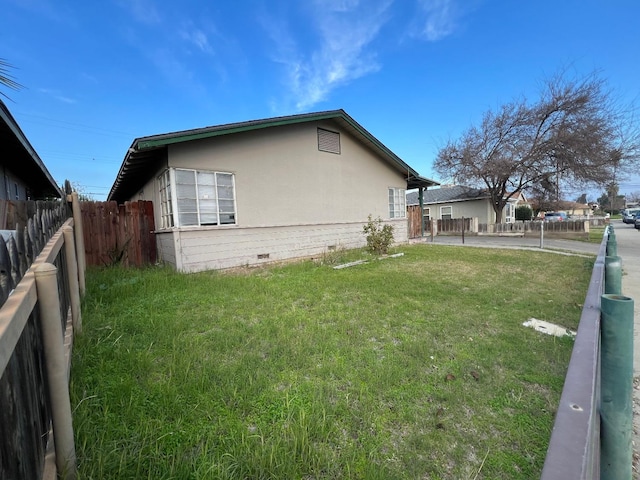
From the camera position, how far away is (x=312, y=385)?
102 inches

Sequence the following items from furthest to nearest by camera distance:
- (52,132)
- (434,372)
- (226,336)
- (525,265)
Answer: (52,132)
(525,265)
(226,336)
(434,372)

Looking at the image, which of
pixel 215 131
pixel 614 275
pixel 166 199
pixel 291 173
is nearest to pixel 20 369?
pixel 614 275

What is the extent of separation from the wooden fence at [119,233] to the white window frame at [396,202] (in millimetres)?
9518

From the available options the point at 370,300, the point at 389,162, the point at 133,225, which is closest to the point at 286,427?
the point at 370,300

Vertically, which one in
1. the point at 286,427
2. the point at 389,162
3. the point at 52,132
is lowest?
the point at 286,427

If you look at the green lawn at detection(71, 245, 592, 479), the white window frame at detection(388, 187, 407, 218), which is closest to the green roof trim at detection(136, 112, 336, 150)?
→ the green lawn at detection(71, 245, 592, 479)

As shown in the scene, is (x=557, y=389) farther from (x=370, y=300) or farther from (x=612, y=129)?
(x=612, y=129)

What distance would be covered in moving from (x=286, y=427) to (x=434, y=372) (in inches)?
62.9

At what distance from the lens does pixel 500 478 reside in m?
1.78

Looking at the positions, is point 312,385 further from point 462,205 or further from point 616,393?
point 462,205

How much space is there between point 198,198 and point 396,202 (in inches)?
358

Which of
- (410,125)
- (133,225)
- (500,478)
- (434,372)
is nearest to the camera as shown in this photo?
(500,478)

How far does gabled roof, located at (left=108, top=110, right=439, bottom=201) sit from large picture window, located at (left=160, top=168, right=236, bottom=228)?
2.46ft

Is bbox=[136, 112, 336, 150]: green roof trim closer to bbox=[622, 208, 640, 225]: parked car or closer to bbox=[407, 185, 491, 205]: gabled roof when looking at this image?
bbox=[407, 185, 491, 205]: gabled roof
